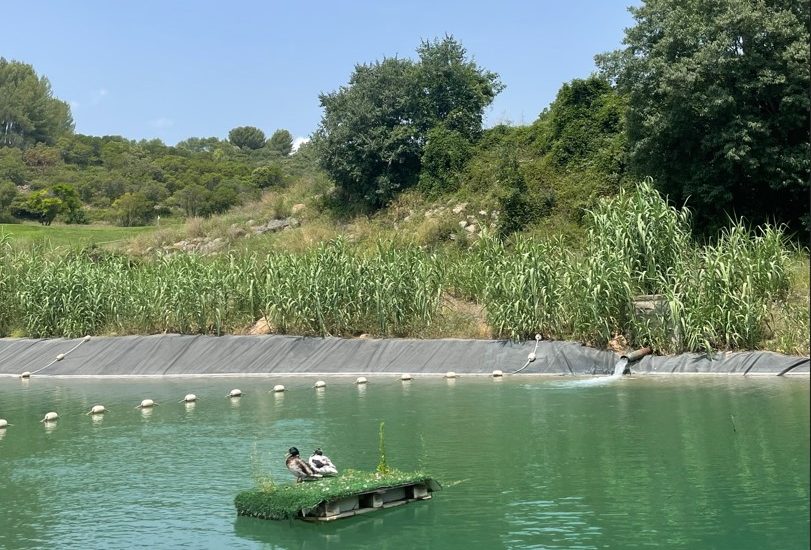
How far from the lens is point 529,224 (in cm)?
3016

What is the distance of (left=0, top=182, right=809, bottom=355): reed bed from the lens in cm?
1739

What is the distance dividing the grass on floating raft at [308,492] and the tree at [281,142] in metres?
86.8

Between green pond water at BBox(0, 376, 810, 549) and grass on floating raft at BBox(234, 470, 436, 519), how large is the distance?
0.49ft

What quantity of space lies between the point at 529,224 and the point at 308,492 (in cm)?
2247

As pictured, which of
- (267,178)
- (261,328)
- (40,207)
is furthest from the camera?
(267,178)

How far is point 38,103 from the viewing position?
76938mm

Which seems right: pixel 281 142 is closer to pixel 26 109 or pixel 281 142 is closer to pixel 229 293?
pixel 26 109

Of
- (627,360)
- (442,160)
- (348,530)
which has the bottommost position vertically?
(348,530)

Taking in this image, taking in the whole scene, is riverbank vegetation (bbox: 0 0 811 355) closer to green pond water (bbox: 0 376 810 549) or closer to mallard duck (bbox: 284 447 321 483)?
green pond water (bbox: 0 376 810 549)

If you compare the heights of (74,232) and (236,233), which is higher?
(74,232)

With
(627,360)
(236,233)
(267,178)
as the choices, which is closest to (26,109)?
(267,178)

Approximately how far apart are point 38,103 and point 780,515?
78.9 metres

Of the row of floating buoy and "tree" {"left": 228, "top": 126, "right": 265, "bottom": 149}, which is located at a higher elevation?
"tree" {"left": 228, "top": 126, "right": 265, "bottom": 149}

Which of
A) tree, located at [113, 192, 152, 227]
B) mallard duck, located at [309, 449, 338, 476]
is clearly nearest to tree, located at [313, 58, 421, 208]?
tree, located at [113, 192, 152, 227]
